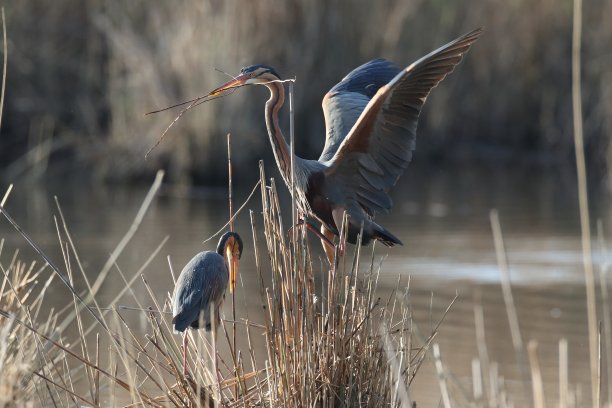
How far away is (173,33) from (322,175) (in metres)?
8.16

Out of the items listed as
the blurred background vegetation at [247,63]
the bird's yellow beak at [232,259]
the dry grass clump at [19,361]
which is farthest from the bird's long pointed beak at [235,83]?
the blurred background vegetation at [247,63]

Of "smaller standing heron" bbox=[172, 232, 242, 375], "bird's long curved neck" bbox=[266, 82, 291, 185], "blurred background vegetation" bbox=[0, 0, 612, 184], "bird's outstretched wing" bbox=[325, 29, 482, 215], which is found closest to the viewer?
"smaller standing heron" bbox=[172, 232, 242, 375]

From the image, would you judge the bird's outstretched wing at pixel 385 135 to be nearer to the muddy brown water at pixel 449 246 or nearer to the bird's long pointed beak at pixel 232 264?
the muddy brown water at pixel 449 246

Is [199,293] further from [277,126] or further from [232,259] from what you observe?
[277,126]

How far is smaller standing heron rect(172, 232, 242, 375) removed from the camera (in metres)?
3.79

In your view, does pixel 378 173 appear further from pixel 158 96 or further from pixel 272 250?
pixel 158 96

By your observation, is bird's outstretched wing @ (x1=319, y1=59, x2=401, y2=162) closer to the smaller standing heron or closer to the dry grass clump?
the smaller standing heron

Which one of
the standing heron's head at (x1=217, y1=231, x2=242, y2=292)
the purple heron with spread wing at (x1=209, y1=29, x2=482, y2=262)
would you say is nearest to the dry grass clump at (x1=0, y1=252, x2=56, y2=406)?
the standing heron's head at (x1=217, y1=231, x2=242, y2=292)

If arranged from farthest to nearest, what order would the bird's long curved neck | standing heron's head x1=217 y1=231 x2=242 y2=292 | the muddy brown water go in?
the muddy brown water
the bird's long curved neck
standing heron's head x1=217 y1=231 x2=242 y2=292

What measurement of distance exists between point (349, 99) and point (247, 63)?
722 cm

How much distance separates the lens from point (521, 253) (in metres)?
8.77

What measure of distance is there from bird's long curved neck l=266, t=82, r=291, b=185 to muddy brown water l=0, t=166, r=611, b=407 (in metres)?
0.66

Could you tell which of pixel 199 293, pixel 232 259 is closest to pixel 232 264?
pixel 232 259

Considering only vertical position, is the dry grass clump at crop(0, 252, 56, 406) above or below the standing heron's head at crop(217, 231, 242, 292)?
below
